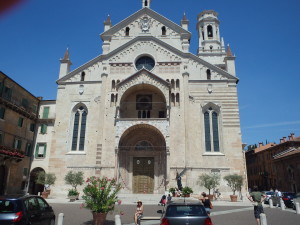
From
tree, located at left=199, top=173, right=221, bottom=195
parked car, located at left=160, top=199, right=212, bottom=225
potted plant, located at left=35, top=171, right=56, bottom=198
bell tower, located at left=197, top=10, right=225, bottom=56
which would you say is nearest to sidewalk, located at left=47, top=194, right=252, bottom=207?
tree, located at left=199, top=173, right=221, bottom=195

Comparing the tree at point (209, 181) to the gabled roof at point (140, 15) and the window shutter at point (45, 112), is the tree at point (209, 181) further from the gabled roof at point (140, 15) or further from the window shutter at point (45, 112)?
the window shutter at point (45, 112)

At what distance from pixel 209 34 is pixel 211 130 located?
29.8m

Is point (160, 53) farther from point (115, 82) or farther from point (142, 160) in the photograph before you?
point (142, 160)

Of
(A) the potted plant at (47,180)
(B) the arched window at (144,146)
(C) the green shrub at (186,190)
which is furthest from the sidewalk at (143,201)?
(B) the arched window at (144,146)

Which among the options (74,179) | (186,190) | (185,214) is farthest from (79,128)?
(185,214)

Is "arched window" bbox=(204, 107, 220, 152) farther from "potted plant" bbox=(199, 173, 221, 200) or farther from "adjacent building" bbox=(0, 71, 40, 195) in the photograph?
"adjacent building" bbox=(0, 71, 40, 195)

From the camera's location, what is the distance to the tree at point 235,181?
25875mm

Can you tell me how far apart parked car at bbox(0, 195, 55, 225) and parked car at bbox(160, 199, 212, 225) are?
4.64 metres

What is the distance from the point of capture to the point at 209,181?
25.3 meters

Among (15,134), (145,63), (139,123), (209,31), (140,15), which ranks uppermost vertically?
(209,31)

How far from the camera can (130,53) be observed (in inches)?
1302

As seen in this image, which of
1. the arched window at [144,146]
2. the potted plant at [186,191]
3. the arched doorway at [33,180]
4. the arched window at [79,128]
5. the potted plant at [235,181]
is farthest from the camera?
the arched doorway at [33,180]

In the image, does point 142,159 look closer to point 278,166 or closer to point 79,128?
point 79,128

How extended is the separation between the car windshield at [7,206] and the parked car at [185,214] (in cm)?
503
